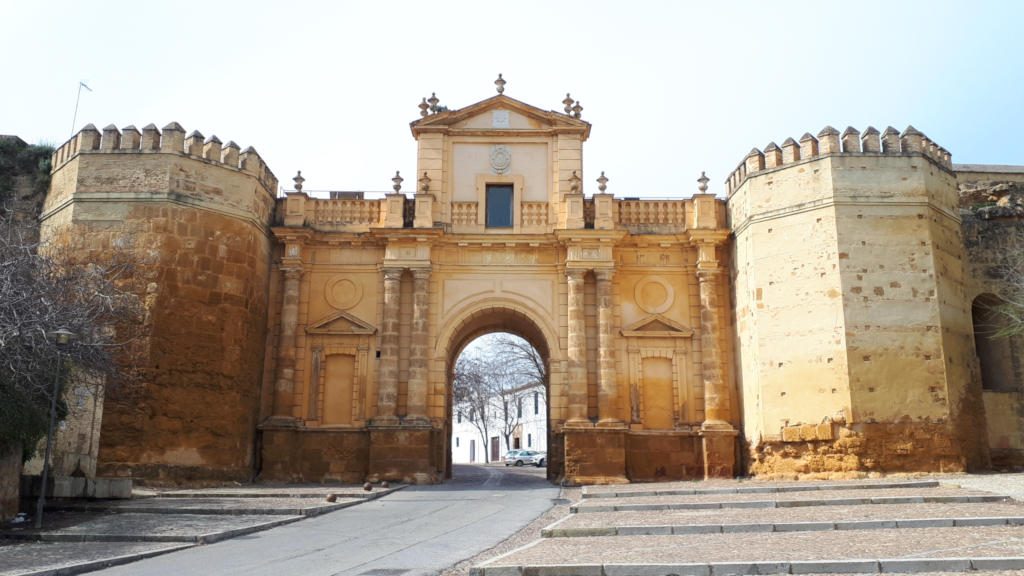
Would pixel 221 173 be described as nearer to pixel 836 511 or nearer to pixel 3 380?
pixel 3 380

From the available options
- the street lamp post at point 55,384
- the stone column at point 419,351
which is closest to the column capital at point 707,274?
the stone column at point 419,351

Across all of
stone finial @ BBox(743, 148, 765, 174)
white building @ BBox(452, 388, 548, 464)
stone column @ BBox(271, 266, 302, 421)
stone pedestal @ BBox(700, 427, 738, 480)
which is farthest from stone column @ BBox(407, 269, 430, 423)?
white building @ BBox(452, 388, 548, 464)

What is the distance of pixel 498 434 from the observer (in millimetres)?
65188

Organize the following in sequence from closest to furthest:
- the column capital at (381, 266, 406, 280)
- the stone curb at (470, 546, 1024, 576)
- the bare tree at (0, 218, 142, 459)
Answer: the stone curb at (470, 546, 1024, 576) < the bare tree at (0, 218, 142, 459) < the column capital at (381, 266, 406, 280)

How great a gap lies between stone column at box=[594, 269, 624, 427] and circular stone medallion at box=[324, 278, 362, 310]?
20.9 ft

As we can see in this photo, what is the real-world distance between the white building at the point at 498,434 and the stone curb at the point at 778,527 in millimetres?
46136

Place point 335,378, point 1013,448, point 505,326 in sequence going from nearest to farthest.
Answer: point 1013,448
point 335,378
point 505,326

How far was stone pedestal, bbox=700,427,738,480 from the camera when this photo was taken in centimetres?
2097

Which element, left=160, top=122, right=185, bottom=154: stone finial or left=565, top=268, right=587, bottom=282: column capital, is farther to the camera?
left=565, top=268, right=587, bottom=282: column capital

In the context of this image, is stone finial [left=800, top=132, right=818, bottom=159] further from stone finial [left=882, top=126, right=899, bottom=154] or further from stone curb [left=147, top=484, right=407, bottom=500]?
stone curb [left=147, top=484, right=407, bottom=500]

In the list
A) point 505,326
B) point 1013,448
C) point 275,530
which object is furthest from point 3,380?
point 1013,448

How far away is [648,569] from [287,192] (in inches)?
694

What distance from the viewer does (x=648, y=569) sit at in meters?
8.02

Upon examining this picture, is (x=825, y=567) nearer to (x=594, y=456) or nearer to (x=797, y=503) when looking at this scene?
(x=797, y=503)
